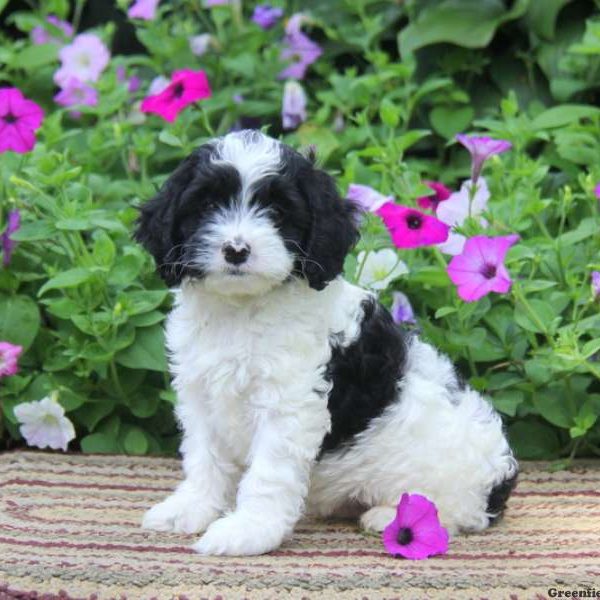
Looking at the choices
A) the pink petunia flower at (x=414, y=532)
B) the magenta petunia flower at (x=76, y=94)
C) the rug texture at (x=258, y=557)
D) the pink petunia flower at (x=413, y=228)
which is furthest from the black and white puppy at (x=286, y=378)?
the magenta petunia flower at (x=76, y=94)

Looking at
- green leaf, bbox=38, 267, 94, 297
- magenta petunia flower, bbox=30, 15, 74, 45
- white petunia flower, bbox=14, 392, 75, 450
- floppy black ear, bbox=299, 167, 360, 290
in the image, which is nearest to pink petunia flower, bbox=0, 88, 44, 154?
green leaf, bbox=38, 267, 94, 297

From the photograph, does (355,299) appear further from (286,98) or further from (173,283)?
(286,98)

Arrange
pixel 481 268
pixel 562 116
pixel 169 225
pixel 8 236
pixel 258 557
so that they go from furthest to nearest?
1. pixel 562 116
2. pixel 8 236
3. pixel 481 268
4. pixel 169 225
5. pixel 258 557

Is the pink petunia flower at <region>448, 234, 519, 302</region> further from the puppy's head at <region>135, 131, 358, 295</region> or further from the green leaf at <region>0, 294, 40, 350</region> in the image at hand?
the green leaf at <region>0, 294, 40, 350</region>

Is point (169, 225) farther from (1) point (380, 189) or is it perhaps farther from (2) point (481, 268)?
(1) point (380, 189)

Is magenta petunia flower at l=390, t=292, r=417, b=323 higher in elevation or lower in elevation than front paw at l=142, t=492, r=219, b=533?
higher

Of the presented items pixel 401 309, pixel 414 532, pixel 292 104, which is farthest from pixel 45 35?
pixel 414 532

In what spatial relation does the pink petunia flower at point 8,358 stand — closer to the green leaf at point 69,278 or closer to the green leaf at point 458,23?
the green leaf at point 69,278
